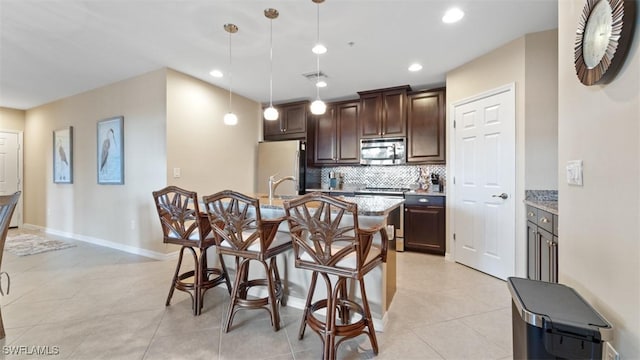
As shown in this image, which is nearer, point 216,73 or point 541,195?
point 541,195

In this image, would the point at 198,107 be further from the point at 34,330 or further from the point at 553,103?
the point at 553,103

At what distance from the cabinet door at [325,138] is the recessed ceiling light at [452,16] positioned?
2611 millimetres

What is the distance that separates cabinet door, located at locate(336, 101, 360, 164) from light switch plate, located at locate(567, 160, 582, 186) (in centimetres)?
342

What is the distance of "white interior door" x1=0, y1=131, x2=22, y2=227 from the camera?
5.60 m

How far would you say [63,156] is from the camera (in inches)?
194

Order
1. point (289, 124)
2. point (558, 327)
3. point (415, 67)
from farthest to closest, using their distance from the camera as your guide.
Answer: point (289, 124) < point (415, 67) < point (558, 327)

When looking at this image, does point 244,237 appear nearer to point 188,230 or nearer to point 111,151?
point 188,230

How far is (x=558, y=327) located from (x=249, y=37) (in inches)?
122

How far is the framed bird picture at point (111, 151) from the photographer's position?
397cm

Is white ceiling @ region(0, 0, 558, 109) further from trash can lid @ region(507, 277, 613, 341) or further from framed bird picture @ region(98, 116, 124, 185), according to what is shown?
trash can lid @ region(507, 277, 613, 341)

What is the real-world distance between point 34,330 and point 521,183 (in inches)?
170

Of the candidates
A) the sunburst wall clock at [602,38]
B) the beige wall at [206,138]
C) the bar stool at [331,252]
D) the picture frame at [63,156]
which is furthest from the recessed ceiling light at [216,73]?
the sunburst wall clock at [602,38]

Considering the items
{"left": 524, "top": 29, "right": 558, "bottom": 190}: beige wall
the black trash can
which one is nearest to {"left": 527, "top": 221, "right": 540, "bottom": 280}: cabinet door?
{"left": 524, "top": 29, "right": 558, "bottom": 190}: beige wall

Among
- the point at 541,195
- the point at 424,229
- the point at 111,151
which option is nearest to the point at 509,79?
the point at 541,195
